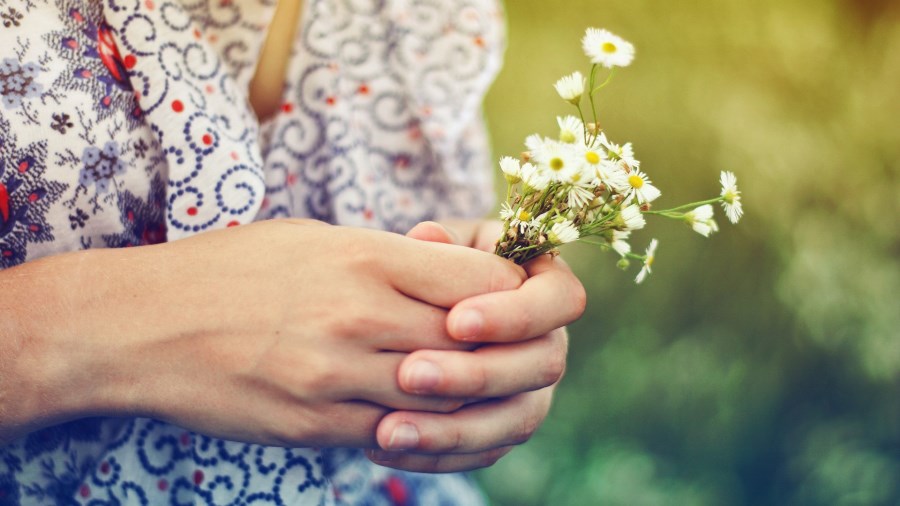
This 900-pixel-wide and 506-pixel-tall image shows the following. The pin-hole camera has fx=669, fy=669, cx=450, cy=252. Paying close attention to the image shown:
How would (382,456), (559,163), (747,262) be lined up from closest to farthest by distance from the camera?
1. (559,163)
2. (382,456)
3. (747,262)

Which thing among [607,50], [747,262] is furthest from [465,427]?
[747,262]

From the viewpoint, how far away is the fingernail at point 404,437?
0.55 m

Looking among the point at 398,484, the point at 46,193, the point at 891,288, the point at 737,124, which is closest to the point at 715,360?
the point at 891,288

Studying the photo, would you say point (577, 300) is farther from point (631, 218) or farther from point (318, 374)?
point (318, 374)

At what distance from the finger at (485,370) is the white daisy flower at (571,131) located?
187 mm

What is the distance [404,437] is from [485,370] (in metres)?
0.09

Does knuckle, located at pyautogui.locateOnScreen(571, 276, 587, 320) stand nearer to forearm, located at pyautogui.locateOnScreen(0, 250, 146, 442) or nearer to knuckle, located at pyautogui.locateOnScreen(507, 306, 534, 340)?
knuckle, located at pyautogui.locateOnScreen(507, 306, 534, 340)

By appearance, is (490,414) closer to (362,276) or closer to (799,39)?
(362,276)

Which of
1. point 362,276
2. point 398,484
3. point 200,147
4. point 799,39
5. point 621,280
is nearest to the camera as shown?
point 362,276

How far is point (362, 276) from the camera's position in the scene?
56 centimetres

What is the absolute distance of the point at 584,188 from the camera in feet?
1.75

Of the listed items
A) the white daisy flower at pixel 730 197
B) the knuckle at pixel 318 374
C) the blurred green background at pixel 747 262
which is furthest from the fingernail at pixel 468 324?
the blurred green background at pixel 747 262

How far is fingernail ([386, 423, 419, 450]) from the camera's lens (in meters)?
0.55

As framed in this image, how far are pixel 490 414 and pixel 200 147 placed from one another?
39cm
